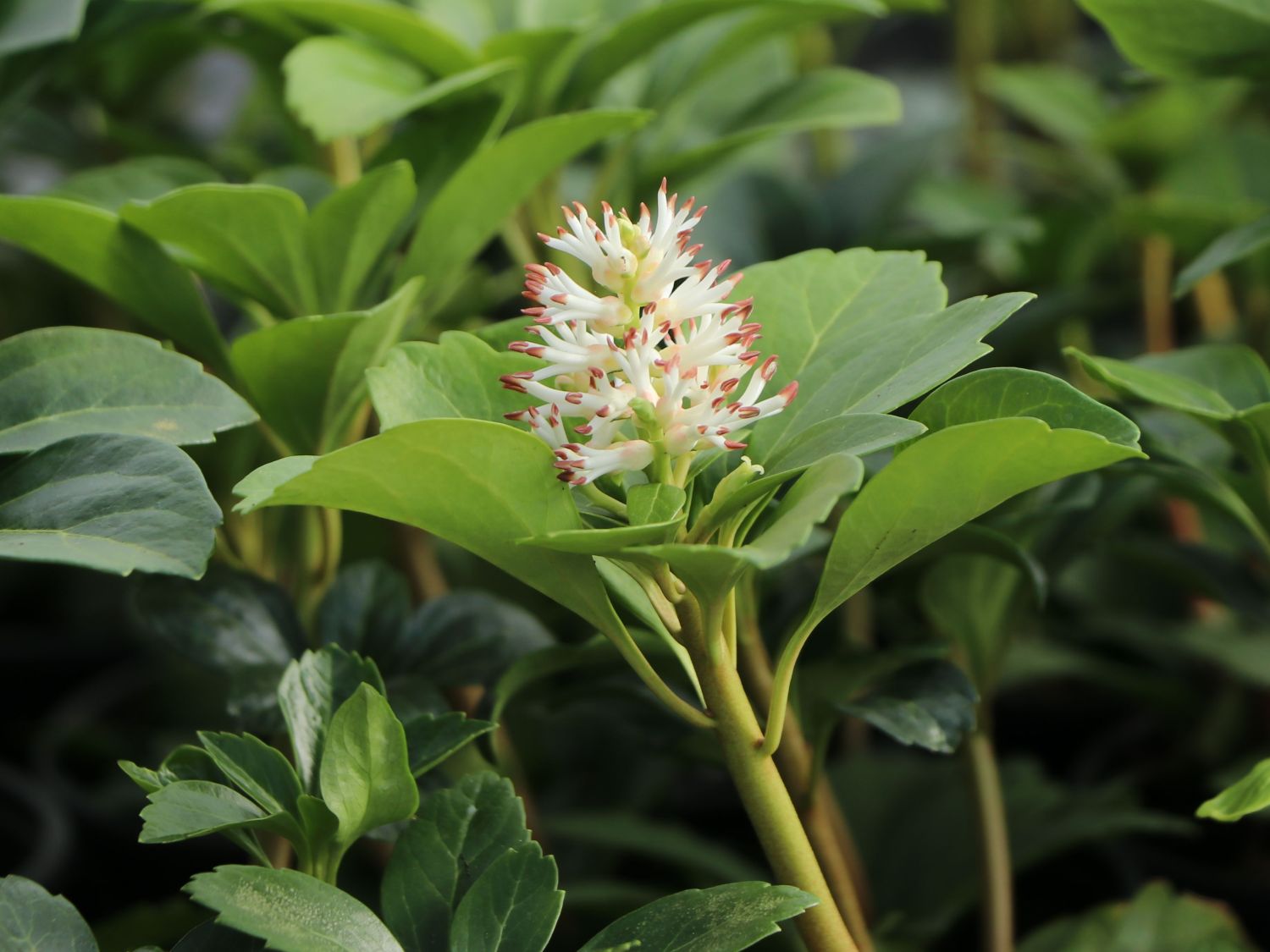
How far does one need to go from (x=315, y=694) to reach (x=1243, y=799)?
328 mm

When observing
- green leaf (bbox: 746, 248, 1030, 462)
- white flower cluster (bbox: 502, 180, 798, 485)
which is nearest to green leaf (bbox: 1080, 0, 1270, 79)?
green leaf (bbox: 746, 248, 1030, 462)

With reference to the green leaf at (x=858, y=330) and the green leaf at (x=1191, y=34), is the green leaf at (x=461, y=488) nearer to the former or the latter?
the green leaf at (x=858, y=330)

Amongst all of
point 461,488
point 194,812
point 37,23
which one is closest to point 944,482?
point 461,488

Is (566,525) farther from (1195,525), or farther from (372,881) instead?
(1195,525)

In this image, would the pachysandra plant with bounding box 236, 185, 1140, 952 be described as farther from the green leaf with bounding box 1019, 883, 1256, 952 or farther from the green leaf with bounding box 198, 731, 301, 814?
the green leaf with bounding box 1019, 883, 1256, 952

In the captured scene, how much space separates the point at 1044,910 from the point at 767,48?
2.13 feet

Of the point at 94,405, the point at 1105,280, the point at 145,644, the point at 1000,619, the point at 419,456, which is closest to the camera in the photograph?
the point at 419,456

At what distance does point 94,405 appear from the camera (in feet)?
1.48

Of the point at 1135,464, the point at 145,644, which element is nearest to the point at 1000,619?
the point at 1135,464

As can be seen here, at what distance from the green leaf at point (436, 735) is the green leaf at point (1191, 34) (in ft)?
1.41

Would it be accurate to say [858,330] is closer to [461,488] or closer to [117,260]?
[461,488]

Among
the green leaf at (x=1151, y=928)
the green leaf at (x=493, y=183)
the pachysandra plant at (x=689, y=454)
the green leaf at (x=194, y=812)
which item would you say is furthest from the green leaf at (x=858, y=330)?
the green leaf at (x=1151, y=928)

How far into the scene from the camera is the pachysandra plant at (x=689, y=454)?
34 cm

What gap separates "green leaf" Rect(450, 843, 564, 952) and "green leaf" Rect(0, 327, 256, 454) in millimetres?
191
